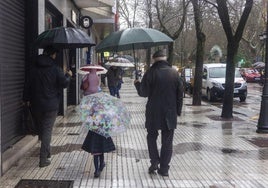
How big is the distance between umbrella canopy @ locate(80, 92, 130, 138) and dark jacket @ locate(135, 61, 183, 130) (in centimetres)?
50

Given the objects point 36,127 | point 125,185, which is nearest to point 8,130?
point 36,127

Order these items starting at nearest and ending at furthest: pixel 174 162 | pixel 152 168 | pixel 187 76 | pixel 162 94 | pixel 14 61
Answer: pixel 162 94 → pixel 152 168 → pixel 174 162 → pixel 14 61 → pixel 187 76

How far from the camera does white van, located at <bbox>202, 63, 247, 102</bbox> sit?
23.5 metres

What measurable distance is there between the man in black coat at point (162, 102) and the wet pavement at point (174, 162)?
37 cm

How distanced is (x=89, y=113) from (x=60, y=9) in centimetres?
767

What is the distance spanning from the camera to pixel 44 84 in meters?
7.46

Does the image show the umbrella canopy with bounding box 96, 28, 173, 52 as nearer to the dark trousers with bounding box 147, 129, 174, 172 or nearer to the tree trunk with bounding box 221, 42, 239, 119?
the dark trousers with bounding box 147, 129, 174, 172

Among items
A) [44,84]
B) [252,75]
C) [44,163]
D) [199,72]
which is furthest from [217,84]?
[252,75]

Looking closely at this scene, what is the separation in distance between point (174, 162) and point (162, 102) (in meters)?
1.59

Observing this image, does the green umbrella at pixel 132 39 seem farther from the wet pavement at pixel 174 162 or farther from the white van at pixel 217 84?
the white van at pixel 217 84

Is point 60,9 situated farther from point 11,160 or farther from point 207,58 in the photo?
point 207,58

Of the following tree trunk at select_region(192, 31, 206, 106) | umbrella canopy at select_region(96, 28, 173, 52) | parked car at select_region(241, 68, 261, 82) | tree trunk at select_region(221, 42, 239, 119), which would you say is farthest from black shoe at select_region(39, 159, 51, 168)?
parked car at select_region(241, 68, 261, 82)

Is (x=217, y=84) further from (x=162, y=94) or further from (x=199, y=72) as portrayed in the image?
(x=162, y=94)

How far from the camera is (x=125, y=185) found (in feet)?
22.0
